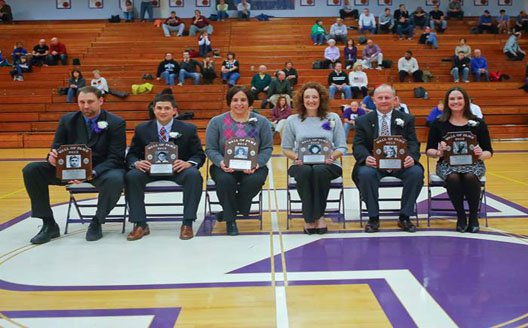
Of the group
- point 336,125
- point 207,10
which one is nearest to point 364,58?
point 207,10

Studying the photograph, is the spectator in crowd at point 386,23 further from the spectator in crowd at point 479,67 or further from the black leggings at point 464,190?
the black leggings at point 464,190

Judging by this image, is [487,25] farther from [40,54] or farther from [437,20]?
[40,54]

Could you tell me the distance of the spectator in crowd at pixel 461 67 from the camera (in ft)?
56.8

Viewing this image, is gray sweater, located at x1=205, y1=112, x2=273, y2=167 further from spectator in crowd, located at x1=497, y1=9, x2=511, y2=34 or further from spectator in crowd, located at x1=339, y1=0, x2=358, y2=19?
spectator in crowd, located at x1=497, y1=9, x2=511, y2=34

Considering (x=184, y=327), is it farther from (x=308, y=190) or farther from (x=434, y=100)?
(x=434, y=100)

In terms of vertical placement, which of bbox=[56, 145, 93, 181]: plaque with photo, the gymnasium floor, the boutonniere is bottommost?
the gymnasium floor

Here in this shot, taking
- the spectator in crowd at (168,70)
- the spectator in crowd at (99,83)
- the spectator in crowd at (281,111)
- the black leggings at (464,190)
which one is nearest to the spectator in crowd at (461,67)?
the spectator in crowd at (281,111)

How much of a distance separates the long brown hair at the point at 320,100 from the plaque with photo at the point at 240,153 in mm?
675

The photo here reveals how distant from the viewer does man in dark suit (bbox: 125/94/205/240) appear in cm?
504

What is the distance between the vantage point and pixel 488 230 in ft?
16.9

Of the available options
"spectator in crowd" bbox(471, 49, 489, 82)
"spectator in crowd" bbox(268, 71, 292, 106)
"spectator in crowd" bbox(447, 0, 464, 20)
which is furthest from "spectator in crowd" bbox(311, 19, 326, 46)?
"spectator in crowd" bbox(447, 0, 464, 20)

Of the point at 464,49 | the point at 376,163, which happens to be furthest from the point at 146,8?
the point at 376,163

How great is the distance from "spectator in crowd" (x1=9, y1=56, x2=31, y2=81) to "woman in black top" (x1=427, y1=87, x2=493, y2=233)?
16.2 m

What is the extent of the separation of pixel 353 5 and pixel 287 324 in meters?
22.6
